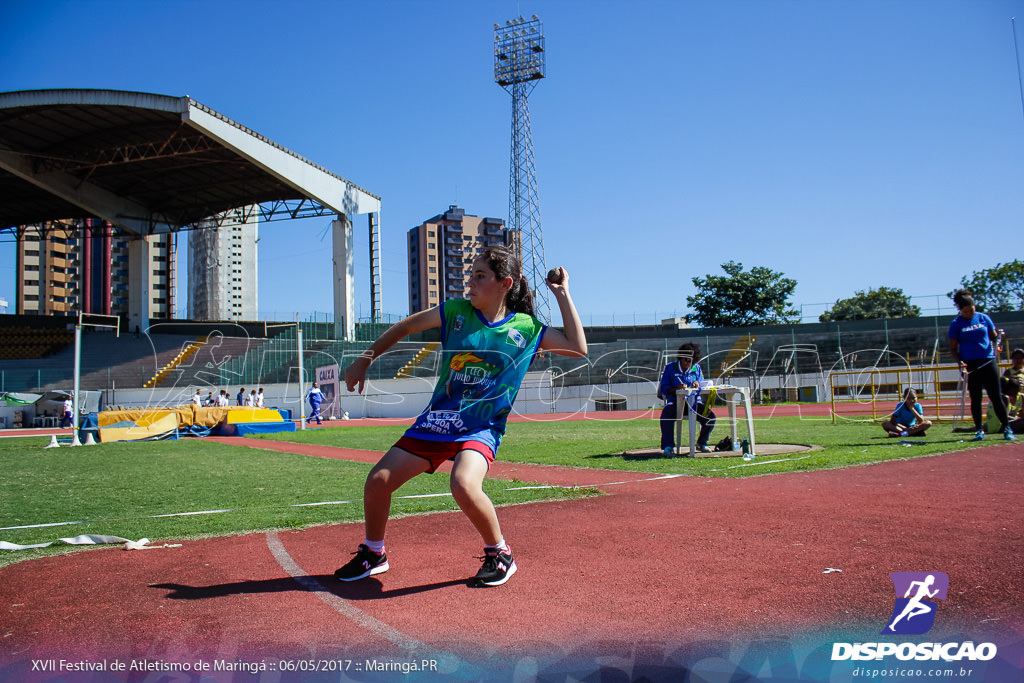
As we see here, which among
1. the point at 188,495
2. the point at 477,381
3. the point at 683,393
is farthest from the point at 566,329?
the point at 683,393

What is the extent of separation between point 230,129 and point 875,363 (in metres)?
37.6

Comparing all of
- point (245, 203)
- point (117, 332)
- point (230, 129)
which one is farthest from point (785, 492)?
point (117, 332)

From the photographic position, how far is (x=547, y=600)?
9.89ft

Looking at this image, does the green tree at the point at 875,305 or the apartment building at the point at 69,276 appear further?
the apartment building at the point at 69,276

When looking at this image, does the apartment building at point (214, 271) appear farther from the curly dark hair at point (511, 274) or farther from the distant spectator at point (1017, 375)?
the curly dark hair at point (511, 274)

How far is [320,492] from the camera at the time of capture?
7102 millimetres

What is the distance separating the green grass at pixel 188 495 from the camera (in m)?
5.08

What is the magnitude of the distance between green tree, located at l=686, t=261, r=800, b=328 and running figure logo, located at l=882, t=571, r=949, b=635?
66.3 meters

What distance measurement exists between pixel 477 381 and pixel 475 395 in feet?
0.24

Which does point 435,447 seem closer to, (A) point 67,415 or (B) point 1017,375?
(B) point 1017,375

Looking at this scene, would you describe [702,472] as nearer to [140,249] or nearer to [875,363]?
[875,363]

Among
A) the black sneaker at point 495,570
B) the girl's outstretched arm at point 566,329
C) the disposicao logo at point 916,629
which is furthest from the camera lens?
the girl's outstretched arm at point 566,329

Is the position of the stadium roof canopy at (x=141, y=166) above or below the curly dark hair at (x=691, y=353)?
above

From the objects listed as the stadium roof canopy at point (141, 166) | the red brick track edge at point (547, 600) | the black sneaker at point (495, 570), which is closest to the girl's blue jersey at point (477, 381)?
the black sneaker at point (495, 570)
